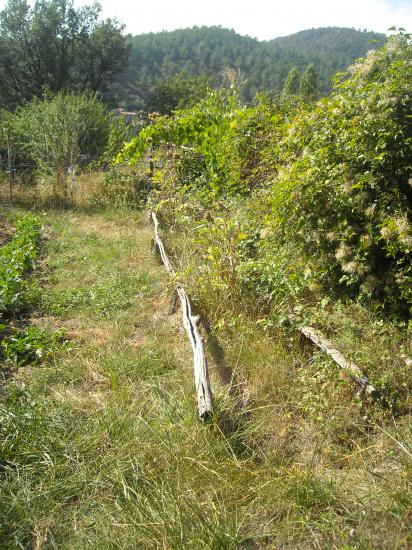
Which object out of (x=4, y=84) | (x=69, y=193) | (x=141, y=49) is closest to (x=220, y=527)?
(x=69, y=193)

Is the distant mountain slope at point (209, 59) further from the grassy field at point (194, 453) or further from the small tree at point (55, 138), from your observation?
the grassy field at point (194, 453)

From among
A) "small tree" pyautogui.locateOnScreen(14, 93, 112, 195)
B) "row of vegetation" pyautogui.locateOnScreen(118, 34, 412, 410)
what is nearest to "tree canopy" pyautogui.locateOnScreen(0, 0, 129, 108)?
"small tree" pyautogui.locateOnScreen(14, 93, 112, 195)

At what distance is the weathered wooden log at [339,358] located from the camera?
2748 millimetres

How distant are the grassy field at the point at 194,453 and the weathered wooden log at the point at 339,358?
0.10 meters

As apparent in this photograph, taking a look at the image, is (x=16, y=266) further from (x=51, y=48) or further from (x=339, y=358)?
(x=51, y=48)

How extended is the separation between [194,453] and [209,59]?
408 ft

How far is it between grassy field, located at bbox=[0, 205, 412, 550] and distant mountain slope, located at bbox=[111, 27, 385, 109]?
202 ft

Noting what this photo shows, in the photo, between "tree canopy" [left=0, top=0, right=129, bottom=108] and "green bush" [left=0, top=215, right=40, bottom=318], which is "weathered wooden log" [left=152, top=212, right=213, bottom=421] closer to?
"green bush" [left=0, top=215, right=40, bottom=318]

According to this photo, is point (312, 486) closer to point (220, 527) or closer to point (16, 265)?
point (220, 527)

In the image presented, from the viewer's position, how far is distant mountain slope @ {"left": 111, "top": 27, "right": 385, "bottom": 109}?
7281cm

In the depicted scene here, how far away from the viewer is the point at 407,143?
314cm

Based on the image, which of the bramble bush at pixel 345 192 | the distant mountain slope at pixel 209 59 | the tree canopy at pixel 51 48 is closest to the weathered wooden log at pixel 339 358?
the bramble bush at pixel 345 192

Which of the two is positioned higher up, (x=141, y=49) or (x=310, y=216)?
(x=141, y=49)

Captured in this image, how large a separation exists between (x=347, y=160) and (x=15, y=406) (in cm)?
322
